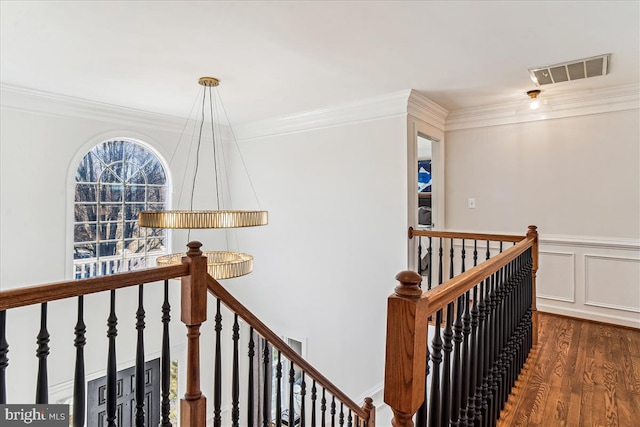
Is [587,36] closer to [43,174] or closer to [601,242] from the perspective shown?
[601,242]

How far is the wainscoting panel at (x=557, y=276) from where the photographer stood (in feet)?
11.8

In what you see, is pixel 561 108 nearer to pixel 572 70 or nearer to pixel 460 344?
pixel 572 70

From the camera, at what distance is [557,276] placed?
12.1ft

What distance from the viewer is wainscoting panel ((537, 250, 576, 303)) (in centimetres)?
360

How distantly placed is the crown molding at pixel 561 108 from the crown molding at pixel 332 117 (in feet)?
3.45

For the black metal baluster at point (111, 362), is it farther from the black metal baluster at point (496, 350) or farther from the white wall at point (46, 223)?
the white wall at point (46, 223)

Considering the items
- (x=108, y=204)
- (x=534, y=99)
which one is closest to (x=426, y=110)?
(x=534, y=99)

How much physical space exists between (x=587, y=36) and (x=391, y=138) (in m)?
1.68

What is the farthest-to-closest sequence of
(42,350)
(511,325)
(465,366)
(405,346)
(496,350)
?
(511,325)
(496,350)
(465,366)
(42,350)
(405,346)

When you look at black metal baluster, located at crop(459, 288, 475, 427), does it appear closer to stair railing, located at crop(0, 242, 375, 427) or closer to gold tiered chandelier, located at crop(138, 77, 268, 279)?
stair railing, located at crop(0, 242, 375, 427)

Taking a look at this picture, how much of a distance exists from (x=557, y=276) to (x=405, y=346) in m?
3.57

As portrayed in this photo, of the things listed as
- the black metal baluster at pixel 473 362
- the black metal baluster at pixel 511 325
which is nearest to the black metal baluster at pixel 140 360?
the black metal baluster at pixel 473 362

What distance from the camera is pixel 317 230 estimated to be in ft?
14.0

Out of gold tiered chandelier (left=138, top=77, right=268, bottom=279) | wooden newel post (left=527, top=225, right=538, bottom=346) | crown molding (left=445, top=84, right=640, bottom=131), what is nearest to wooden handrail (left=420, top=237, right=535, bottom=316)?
wooden newel post (left=527, top=225, right=538, bottom=346)
